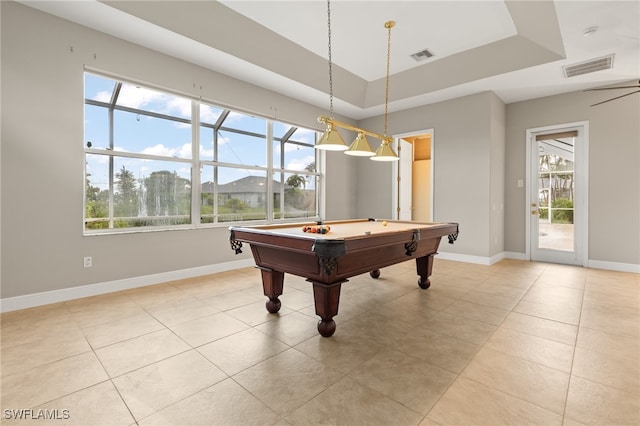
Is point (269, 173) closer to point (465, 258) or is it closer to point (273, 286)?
point (273, 286)

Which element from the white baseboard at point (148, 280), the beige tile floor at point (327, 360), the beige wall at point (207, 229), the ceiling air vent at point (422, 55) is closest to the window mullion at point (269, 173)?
the beige wall at point (207, 229)

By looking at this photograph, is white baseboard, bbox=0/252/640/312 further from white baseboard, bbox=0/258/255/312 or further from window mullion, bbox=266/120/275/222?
window mullion, bbox=266/120/275/222

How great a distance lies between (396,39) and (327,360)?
163 inches

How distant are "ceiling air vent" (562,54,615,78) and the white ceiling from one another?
A: 0.31 ft

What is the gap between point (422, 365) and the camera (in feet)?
6.56

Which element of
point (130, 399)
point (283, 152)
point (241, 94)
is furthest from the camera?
point (283, 152)

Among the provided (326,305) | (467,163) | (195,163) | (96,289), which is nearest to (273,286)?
(326,305)

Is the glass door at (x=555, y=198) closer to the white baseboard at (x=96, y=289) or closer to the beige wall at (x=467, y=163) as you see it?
the beige wall at (x=467, y=163)

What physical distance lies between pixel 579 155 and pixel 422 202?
283 centimetres

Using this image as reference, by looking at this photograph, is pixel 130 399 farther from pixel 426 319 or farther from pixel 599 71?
pixel 599 71

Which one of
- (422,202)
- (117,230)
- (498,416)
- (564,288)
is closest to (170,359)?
(498,416)

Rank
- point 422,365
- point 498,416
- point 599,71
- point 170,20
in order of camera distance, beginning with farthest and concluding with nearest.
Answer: point 599,71 → point 170,20 → point 422,365 → point 498,416

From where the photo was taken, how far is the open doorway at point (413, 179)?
21.3 feet

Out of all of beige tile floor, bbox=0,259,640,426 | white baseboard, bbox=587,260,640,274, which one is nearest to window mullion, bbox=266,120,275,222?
beige tile floor, bbox=0,259,640,426
